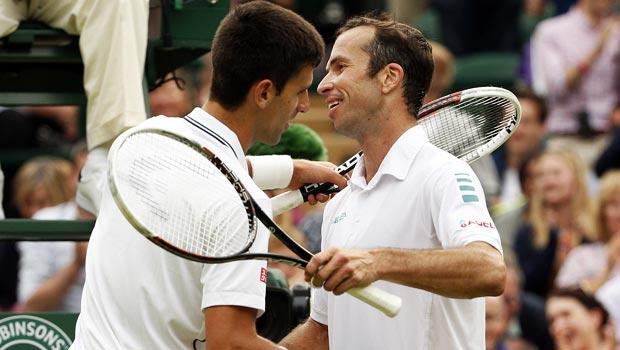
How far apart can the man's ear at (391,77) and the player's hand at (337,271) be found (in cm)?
79

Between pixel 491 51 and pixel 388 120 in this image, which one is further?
pixel 491 51

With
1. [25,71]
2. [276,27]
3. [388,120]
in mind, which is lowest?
[25,71]

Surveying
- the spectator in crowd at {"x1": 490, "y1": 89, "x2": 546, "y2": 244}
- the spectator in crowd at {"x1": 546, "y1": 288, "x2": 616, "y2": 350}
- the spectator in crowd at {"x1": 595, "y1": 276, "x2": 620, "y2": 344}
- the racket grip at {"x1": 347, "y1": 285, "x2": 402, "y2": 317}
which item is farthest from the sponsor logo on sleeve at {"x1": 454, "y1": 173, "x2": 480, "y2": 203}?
the spectator in crowd at {"x1": 490, "y1": 89, "x2": 546, "y2": 244}

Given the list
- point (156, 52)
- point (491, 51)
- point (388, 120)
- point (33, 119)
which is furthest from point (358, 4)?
point (388, 120)

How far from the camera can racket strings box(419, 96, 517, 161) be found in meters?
5.07

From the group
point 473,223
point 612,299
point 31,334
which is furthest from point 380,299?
point 612,299

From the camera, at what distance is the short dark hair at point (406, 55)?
4.73m

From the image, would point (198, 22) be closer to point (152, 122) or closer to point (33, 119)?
point (152, 122)

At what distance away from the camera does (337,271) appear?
13.3ft

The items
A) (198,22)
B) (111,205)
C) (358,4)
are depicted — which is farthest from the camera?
(358,4)

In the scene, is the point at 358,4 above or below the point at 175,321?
below

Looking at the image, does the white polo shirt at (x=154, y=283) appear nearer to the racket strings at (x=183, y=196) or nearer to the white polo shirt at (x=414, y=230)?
the racket strings at (x=183, y=196)

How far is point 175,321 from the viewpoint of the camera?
14.0 ft

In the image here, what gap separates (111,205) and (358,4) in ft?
30.3
